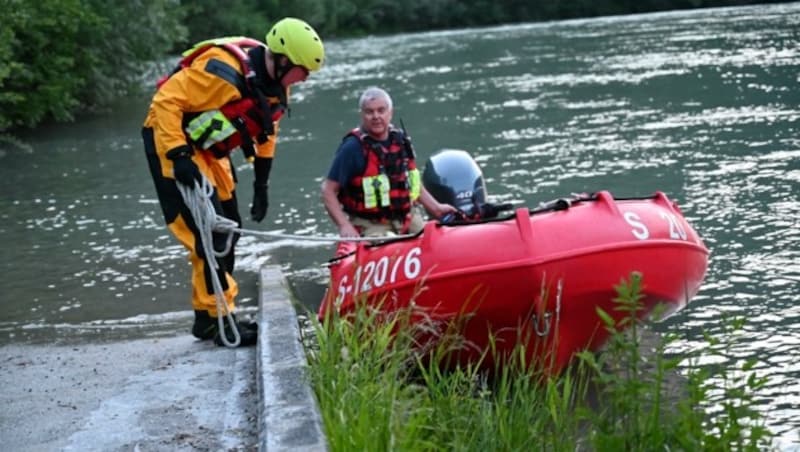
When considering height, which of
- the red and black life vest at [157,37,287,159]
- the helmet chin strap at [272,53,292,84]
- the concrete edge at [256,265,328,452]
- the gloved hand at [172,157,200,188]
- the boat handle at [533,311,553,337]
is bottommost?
the boat handle at [533,311,553,337]

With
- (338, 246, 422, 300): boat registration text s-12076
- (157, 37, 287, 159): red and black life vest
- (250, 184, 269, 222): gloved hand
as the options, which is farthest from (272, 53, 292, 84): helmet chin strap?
(338, 246, 422, 300): boat registration text s-12076

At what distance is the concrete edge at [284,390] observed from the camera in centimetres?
406

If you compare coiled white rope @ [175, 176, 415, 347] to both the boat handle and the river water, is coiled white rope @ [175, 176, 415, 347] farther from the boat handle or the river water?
the boat handle

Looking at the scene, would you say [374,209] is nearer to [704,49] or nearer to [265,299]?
[265,299]

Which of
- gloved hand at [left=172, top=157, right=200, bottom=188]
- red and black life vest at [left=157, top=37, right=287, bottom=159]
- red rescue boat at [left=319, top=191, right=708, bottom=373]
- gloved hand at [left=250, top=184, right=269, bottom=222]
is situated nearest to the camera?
red rescue boat at [left=319, top=191, right=708, bottom=373]

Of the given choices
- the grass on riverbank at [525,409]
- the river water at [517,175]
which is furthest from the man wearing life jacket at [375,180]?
the grass on riverbank at [525,409]

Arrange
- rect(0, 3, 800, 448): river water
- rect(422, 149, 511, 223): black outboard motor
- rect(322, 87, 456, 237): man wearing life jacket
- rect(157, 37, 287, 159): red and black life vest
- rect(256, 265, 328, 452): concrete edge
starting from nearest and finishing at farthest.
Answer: rect(256, 265, 328, 452): concrete edge
rect(157, 37, 287, 159): red and black life vest
rect(322, 87, 456, 237): man wearing life jacket
rect(422, 149, 511, 223): black outboard motor
rect(0, 3, 800, 448): river water

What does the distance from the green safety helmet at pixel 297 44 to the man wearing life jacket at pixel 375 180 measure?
0.90m

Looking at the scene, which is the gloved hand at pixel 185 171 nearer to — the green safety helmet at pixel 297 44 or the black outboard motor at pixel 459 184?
the green safety helmet at pixel 297 44

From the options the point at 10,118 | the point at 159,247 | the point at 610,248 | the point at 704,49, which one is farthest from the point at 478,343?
the point at 704,49

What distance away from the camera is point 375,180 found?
23.2 feet

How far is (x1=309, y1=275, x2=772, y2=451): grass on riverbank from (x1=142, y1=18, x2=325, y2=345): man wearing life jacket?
127cm

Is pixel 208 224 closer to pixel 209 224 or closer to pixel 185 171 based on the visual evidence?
pixel 209 224

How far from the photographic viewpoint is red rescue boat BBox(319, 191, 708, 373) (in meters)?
5.60
